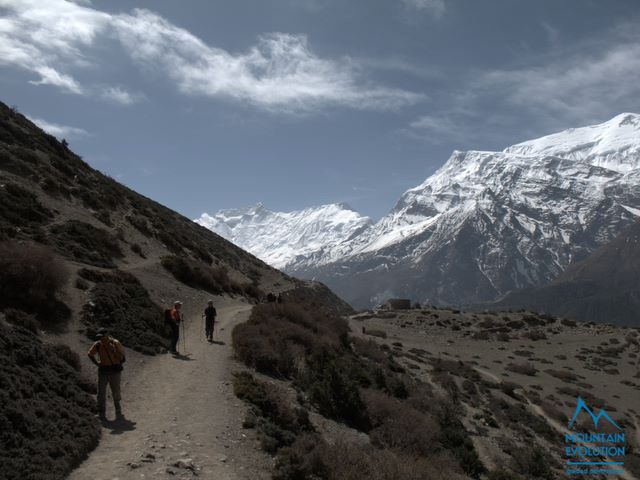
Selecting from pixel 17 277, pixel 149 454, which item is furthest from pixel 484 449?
pixel 17 277

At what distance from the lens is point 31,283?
17625 mm

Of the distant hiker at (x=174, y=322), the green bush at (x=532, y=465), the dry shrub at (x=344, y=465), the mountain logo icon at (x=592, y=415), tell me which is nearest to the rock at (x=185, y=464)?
the dry shrub at (x=344, y=465)

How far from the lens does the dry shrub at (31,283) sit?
16.8 m

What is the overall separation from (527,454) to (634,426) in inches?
639

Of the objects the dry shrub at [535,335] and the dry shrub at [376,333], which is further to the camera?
the dry shrub at [535,335]

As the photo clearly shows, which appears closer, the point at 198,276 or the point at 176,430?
the point at 176,430

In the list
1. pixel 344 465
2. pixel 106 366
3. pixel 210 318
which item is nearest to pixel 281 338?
pixel 210 318

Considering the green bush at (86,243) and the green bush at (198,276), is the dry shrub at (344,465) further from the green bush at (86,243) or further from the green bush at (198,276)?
the green bush at (198,276)

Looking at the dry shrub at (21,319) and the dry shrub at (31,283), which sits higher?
the dry shrub at (31,283)
